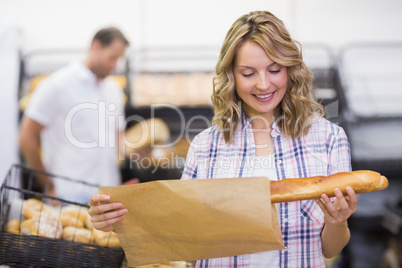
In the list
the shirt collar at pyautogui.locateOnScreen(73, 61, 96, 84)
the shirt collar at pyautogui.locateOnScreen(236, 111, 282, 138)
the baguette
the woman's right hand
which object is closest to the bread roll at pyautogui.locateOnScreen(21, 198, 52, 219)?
the woman's right hand

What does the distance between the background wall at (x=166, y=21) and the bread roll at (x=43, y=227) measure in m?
2.48

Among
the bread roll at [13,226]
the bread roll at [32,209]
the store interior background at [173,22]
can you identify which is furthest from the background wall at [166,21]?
the bread roll at [13,226]

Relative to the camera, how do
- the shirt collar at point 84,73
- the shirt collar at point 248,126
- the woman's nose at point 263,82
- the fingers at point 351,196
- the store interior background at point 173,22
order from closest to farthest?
the fingers at point 351,196 < the woman's nose at point 263,82 < the shirt collar at point 248,126 < the shirt collar at point 84,73 < the store interior background at point 173,22

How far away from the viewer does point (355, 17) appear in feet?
12.3

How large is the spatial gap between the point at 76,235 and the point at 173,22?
2586 millimetres

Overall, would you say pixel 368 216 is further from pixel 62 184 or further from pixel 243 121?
pixel 243 121

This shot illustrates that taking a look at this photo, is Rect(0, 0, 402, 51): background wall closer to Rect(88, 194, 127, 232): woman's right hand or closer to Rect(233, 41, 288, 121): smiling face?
Rect(233, 41, 288, 121): smiling face

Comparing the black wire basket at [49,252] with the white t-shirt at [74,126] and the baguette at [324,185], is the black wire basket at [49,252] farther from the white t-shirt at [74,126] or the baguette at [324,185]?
the white t-shirt at [74,126]

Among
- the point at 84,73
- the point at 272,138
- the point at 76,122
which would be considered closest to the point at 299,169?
the point at 272,138

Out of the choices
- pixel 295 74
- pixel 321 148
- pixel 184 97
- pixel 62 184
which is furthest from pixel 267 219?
pixel 184 97

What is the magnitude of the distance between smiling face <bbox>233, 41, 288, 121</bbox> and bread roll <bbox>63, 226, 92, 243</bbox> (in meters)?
0.68

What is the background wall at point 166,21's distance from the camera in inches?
145

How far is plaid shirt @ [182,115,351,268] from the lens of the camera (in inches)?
51.1

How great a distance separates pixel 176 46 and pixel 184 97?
48 cm
